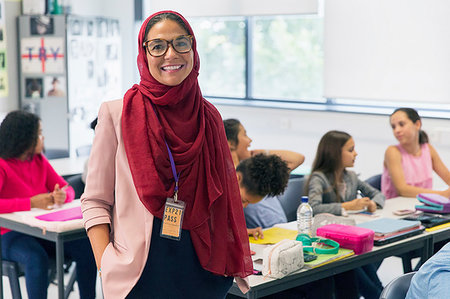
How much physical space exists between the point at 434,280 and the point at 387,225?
1251 millimetres

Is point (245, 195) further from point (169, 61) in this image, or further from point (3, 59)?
point (3, 59)

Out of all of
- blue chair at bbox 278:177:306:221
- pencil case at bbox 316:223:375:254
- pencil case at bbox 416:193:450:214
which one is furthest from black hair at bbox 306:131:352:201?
pencil case at bbox 316:223:375:254

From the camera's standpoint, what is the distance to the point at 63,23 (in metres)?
6.18

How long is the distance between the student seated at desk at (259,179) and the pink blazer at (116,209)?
126cm

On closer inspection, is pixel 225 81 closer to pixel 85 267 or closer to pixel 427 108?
pixel 427 108

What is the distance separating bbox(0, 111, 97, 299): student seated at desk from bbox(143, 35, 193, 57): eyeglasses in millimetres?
1930

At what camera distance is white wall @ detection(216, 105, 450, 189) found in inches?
212

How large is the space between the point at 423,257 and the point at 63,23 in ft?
13.7

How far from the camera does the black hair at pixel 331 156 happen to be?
12.2 ft

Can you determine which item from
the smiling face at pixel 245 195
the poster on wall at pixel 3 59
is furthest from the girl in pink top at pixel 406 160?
the poster on wall at pixel 3 59

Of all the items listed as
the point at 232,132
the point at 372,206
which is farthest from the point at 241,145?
the point at 372,206

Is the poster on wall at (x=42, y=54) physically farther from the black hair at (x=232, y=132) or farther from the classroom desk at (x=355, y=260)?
the classroom desk at (x=355, y=260)

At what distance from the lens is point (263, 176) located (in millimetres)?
2926

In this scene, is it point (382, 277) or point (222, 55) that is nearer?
point (382, 277)
